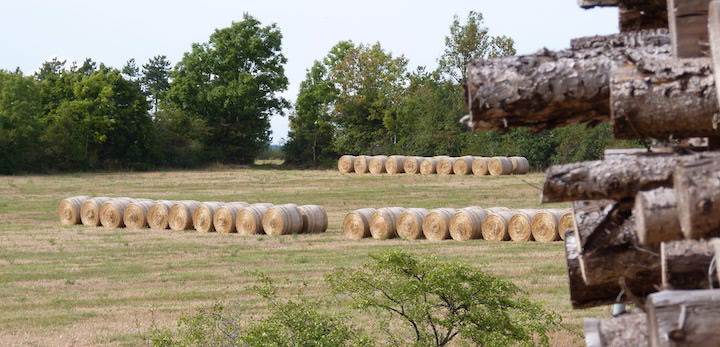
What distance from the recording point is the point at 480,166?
55.4 m

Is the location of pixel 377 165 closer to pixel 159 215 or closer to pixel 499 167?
pixel 499 167

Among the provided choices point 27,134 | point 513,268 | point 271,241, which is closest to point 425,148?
point 27,134

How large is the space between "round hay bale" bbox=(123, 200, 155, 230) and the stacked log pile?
85.2 feet

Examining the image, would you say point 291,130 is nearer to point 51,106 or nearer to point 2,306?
point 51,106

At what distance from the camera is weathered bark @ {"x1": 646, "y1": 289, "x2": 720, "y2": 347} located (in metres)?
3.29

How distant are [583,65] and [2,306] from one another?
13.4m

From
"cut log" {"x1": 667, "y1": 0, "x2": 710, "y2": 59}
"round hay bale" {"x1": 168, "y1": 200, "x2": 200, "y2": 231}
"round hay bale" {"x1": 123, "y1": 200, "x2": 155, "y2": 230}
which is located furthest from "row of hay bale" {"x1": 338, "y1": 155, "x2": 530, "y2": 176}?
"cut log" {"x1": 667, "y1": 0, "x2": 710, "y2": 59}

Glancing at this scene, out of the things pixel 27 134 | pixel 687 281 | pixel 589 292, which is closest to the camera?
pixel 687 281

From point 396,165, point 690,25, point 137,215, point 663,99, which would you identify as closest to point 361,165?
point 396,165

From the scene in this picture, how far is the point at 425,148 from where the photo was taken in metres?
68.4

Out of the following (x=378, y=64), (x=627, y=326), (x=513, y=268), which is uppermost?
(x=378, y=64)

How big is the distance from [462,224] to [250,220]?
5431mm

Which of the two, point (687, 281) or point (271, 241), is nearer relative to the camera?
point (687, 281)

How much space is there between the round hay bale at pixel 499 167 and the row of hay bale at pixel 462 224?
2904cm
